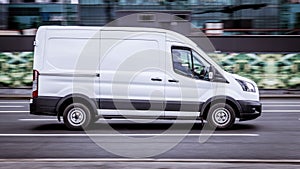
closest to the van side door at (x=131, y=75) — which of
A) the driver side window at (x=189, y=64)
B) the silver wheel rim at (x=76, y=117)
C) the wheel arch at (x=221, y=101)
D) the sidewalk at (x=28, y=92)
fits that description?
the driver side window at (x=189, y=64)

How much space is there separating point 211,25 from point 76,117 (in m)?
15.3

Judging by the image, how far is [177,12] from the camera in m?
26.7

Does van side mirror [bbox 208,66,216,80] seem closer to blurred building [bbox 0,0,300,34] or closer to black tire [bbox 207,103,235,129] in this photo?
black tire [bbox 207,103,235,129]

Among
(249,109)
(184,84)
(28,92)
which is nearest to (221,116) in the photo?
(249,109)

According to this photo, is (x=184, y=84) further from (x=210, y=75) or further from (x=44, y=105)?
(x=44, y=105)

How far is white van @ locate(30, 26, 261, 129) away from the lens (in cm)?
1185

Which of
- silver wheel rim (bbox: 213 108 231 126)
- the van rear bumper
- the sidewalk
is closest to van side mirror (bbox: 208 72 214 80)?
silver wheel rim (bbox: 213 108 231 126)

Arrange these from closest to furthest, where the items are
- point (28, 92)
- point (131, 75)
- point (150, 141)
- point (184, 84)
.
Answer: point (150, 141) < point (131, 75) < point (184, 84) < point (28, 92)

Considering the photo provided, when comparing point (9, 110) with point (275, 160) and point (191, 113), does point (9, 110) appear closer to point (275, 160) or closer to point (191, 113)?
point (191, 113)

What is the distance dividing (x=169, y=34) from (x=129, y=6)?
15.0 m

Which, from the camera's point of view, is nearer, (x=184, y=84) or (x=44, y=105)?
(x=184, y=84)

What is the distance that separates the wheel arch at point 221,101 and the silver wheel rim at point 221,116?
0.60 ft

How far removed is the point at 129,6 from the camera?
26797 mm

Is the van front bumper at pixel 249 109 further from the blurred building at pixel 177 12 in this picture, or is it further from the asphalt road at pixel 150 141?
the blurred building at pixel 177 12
